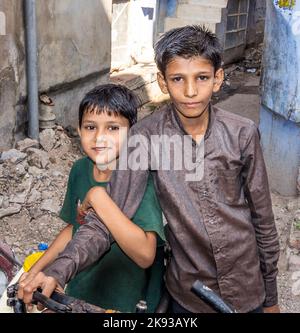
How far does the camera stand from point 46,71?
18.4 ft

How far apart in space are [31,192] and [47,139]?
0.99 meters

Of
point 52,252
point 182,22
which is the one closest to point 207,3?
point 182,22

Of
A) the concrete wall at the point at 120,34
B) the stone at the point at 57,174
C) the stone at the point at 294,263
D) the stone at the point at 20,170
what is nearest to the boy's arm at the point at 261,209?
the stone at the point at 294,263

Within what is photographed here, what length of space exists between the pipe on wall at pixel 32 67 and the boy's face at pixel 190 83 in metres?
3.79

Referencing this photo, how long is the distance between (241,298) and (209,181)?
430 millimetres

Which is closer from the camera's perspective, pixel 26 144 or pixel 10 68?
pixel 10 68

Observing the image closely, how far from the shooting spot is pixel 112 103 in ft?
5.90

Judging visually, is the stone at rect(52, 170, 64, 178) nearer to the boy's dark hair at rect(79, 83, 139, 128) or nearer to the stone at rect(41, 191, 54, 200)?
the stone at rect(41, 191, 54, 200)

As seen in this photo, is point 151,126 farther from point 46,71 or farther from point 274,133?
point 46,71

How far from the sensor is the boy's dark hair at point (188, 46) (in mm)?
1599

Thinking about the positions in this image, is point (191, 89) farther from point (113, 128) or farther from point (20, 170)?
point (20, 170)

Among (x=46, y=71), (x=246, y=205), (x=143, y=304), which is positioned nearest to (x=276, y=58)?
(x=46, y=71)

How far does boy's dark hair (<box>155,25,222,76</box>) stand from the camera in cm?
160
